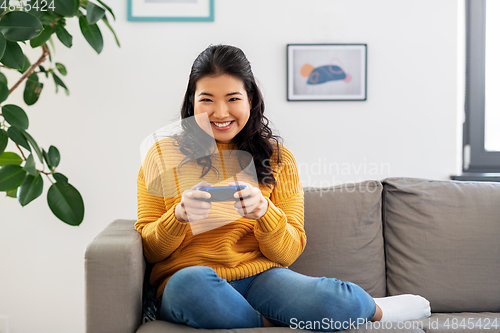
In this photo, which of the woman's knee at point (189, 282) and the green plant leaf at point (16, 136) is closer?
the woman's knee at point (189, 282)

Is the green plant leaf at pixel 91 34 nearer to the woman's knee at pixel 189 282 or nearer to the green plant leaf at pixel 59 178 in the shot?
the green plant leaf at pixel 59 178

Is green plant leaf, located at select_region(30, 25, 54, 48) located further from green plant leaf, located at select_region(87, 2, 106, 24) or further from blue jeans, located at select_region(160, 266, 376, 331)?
blue jeans, located at select_region(160, 266, 376, 331)

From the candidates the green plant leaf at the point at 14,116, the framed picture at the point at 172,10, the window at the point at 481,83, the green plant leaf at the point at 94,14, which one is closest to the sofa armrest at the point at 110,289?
the green plant leaf at the point at 14,116

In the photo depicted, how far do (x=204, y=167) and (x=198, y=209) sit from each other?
26 cm

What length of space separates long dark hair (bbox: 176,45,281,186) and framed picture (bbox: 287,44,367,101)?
578 mm

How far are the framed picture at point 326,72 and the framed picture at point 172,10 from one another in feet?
1.36

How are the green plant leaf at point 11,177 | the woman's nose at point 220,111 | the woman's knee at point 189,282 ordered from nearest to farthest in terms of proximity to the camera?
the woman's knee at point 189,282 → the green plant leaf at point 11,177 → the woman's nose at point 220,111

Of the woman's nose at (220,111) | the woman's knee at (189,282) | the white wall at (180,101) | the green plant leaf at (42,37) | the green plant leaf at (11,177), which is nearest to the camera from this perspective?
the woman's knee at (189,282)

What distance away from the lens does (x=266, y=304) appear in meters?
1.00

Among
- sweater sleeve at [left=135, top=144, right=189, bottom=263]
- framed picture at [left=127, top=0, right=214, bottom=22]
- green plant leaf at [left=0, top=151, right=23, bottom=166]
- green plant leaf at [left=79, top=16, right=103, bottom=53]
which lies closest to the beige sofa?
sweater sleeve at [left=135, top=144, right=189, bottom=263]

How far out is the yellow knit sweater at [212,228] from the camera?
3.45 ft

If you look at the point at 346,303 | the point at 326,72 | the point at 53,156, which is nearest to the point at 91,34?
the point at 53,156

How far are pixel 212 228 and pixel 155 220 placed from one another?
170mm

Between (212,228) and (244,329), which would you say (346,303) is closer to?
(244,329)
